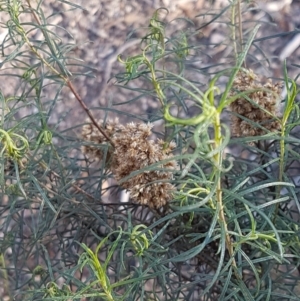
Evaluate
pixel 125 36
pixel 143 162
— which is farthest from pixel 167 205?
pixel 125 36

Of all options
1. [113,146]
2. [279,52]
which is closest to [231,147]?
[279,52]

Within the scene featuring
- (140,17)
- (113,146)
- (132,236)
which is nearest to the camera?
(132,236)

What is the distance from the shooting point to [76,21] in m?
1.87

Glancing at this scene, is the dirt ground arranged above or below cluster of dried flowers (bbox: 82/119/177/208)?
below

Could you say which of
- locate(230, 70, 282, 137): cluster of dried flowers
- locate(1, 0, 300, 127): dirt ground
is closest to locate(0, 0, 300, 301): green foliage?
locate(230, 70, 282, 137): cluster of dried flowers

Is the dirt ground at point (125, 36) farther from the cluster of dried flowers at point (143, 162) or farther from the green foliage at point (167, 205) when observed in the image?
the cluster of dried flowers at point (143, 162)

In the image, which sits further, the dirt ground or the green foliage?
the dirt ground

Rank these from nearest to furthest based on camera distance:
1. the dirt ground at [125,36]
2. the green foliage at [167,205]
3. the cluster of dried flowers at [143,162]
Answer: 1. the green foliage at [167,205]
2. the cluster of dried flowers at [143,162]
3. the dirt ground at [125,36]

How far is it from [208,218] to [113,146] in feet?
0.67

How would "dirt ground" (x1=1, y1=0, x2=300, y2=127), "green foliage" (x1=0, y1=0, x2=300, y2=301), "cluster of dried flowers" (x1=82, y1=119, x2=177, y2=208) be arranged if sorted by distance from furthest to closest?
"dirt ground" (x1=1, y1=0, x2=300, y2=127), "cluster of dried flowers" (x1=82, y1=119, x2=177, y2=208), "green foliage" (x1=0, y1=0, x2=300, y2=301)

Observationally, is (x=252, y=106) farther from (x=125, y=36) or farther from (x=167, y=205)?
(x=125, y=36)

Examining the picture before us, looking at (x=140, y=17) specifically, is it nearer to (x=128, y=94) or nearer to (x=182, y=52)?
(x=128, y=94)

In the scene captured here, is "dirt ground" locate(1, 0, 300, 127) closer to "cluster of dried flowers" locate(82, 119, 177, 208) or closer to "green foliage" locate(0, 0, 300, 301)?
"green foliage" locate(0, 0, 300, 301)

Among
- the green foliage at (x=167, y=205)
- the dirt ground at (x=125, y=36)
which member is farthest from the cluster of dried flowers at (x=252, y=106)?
the dirt ground at (x=125, y=36)
